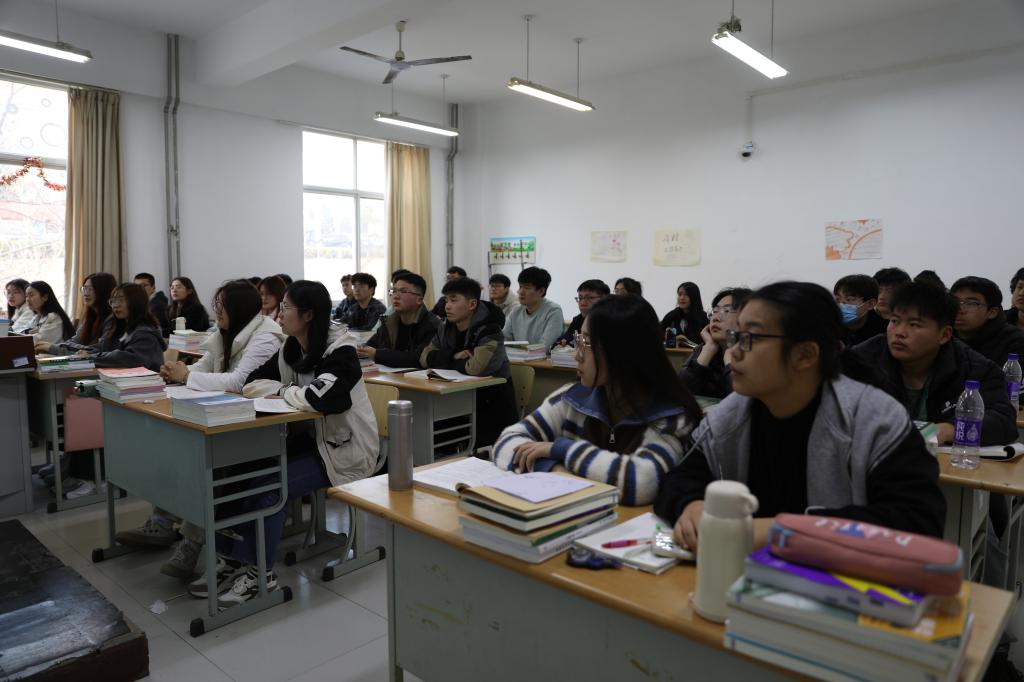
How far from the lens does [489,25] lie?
6305 millimetres

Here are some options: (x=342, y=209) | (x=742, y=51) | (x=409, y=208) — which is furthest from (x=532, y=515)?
(x=409, y=208)

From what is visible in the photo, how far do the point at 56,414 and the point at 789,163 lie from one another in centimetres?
647

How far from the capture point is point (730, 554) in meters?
1.01

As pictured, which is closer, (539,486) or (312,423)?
(539,486)

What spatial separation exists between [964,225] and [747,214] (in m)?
1.91

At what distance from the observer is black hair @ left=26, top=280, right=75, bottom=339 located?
5.26m

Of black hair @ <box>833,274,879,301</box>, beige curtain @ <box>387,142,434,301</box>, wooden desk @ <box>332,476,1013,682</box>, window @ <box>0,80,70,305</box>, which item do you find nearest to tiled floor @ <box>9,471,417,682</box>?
wooden desk @ <box>332,476,1013,682</box>

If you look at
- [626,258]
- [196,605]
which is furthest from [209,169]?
[196,605]

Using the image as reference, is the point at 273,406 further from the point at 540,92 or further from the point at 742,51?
the point at 540,92

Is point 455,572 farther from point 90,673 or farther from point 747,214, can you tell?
point 747,214

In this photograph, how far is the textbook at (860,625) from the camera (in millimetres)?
801

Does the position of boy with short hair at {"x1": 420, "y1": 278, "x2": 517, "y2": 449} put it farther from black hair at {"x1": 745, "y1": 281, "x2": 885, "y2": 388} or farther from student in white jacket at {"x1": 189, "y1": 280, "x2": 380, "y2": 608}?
black hair at {"x1": 745, "y1": 281, "x2": 885, "y2": 388}

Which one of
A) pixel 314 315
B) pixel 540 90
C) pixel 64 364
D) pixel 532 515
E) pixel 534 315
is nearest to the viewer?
pixel 532 515

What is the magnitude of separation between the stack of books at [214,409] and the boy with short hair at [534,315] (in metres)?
3.23
